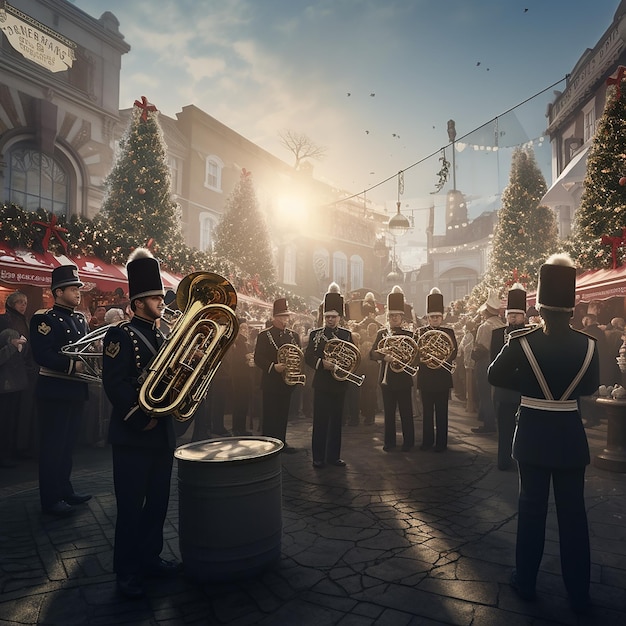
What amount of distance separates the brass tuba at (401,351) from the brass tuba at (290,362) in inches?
58.0

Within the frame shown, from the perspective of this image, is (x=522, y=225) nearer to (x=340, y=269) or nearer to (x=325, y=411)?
(x=325, y=411)

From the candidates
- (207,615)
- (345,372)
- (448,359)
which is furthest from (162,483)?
(448,359)

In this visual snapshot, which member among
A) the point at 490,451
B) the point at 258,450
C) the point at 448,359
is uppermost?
the point at 448,359

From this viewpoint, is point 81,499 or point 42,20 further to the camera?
point 42,20

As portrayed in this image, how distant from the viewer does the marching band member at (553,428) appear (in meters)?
3.39

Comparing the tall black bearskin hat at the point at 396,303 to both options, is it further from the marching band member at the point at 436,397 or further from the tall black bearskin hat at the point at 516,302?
the tall black bearskin hat at the point at 516,302

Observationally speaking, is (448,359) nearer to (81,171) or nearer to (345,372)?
(345,372)

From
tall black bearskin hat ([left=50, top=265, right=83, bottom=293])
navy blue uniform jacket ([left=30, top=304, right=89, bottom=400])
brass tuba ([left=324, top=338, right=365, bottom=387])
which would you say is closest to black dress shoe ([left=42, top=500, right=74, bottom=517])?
navy blue uniform jacket ([left=30, top=304, right=89, bottom=400])

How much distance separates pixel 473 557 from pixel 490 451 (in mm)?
4168

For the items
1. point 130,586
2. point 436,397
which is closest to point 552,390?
point 130,586

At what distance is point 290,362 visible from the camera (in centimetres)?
746

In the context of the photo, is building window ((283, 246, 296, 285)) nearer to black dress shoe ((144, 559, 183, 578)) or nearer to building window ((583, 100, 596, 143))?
building window ((583, 100, 596, 143))

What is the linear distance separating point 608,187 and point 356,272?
33906mm

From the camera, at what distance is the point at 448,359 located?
8.01 m
